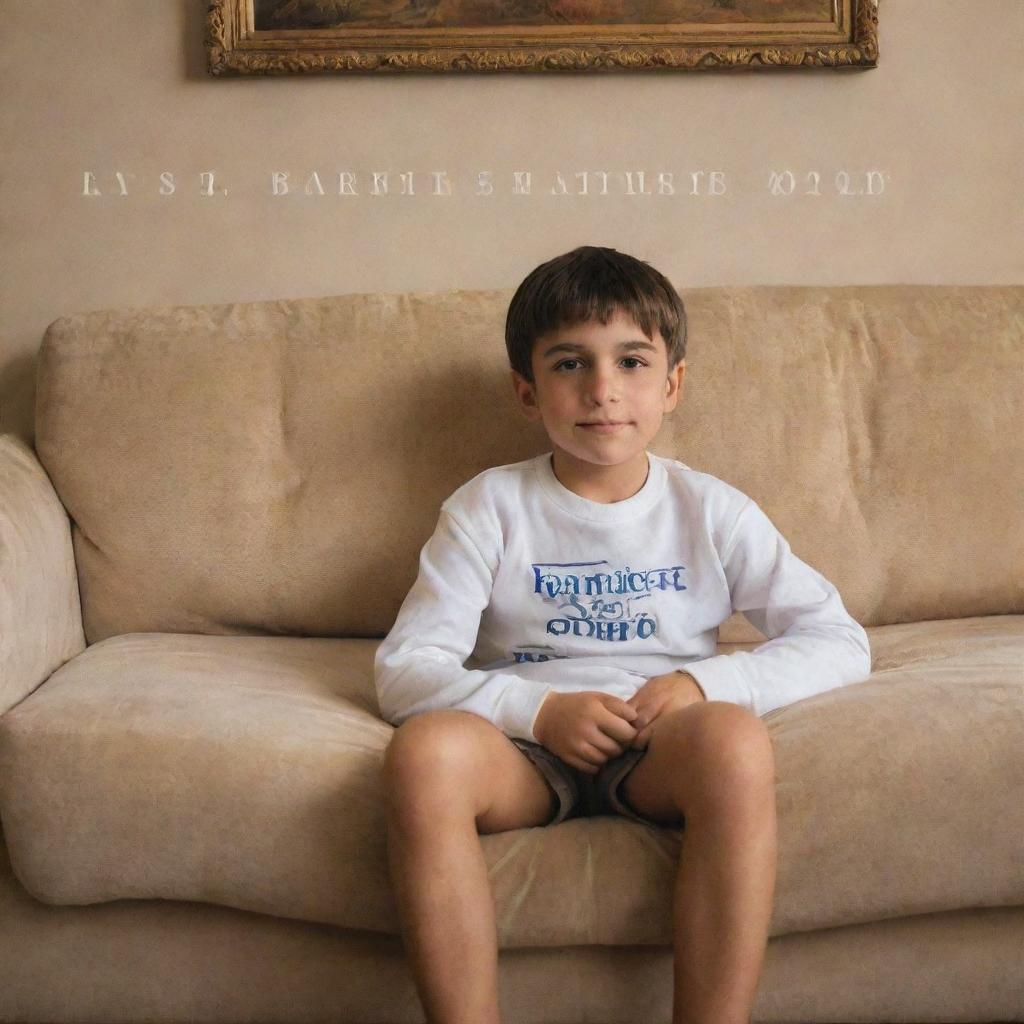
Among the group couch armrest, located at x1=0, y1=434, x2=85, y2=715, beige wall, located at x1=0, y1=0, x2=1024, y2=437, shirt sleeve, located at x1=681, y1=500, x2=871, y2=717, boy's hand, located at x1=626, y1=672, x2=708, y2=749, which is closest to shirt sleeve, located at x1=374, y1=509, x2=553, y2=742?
boy's hand, located at x1=626, y1=672, x2=708, y2=749

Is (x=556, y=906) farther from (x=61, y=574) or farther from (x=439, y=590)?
(x=61, y=574)

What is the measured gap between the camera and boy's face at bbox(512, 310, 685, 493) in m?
1.42

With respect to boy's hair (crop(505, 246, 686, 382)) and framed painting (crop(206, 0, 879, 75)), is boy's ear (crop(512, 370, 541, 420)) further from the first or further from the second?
framed painting (crop(206, 0, 879, 75))

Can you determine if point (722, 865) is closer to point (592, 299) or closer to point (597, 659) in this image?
point (597, 659)

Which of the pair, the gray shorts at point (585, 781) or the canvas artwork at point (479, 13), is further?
the canvas artwork at point (479, 13)

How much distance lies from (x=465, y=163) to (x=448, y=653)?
1173 mm

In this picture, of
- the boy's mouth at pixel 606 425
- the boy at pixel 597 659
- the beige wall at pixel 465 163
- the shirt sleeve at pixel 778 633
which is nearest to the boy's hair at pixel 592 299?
the boy at pixel 597 659

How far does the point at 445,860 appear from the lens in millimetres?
1110

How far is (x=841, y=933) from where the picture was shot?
49.2 inches

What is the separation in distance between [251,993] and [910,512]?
124 centimetres

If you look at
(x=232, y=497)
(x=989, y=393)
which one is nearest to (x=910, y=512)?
(x=989, y=393)

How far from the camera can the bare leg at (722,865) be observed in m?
1.08

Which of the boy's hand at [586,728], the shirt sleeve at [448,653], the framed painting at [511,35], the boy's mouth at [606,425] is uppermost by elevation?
the framed painting at [511,35]

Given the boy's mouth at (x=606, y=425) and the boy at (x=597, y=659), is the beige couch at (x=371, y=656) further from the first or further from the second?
the boy's mouth at (x=606, y=425)
